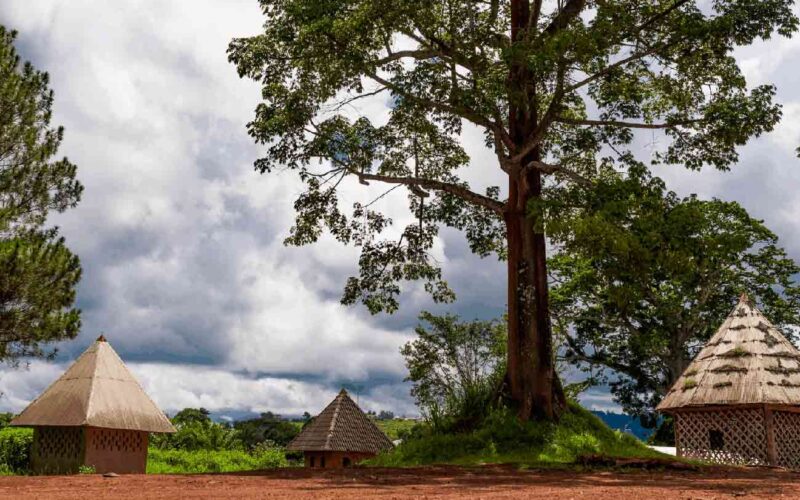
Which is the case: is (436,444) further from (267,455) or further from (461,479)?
(267,455)

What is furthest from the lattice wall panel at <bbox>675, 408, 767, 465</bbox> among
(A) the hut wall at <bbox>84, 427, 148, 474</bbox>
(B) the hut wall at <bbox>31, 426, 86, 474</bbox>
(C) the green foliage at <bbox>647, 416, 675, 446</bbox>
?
(B) the hut wall at <bbox>31, 426, 86, 474</bbox>

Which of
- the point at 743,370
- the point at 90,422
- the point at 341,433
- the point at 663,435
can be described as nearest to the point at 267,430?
the point at 341,433

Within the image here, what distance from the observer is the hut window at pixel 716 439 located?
901 inches

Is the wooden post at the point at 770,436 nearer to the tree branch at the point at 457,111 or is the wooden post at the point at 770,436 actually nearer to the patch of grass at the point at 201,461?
the tree branch at the point at 457,111

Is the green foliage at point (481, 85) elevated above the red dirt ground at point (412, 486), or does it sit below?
above

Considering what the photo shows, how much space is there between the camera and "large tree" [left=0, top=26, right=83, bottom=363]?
2519cm

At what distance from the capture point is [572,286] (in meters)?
34.2

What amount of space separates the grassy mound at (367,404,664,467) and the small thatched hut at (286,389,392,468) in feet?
59.9

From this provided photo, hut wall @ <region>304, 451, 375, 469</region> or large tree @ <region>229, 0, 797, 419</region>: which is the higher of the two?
large tree @ <region>229, 0, 797, 419</region>

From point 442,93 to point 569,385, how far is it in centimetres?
2266

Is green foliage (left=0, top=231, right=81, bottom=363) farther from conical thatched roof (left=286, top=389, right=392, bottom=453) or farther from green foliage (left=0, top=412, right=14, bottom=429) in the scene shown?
conical thatched roof (left=286, top=389, right=392, bottom=453)

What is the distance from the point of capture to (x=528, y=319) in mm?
16719

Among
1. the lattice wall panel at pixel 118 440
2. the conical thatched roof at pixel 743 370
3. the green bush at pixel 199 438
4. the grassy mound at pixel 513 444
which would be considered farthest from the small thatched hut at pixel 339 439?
the grassy mound at pixel 513 444

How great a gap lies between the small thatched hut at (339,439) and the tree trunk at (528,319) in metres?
18.4
